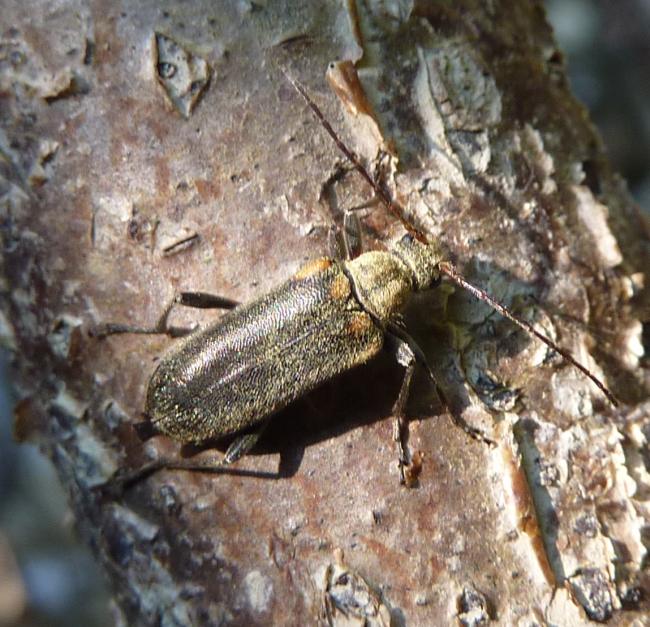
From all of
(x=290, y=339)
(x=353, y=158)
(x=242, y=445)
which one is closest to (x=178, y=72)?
(x=353, y=158)

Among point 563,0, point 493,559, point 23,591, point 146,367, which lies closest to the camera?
point 493,559

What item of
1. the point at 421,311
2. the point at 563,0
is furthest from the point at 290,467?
the point at 563,0

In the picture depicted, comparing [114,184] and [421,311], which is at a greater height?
[114,184]

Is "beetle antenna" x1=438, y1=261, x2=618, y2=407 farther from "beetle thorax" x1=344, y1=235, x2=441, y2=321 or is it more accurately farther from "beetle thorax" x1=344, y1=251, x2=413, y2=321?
"beetle thorax" x1=344, y1=251, x2=413, y2=321

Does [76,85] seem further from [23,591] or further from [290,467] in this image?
[23,591]

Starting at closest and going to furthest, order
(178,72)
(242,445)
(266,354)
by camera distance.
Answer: (178,72) → (242,445) → (266,354)

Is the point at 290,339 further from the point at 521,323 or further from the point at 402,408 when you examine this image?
the point at 521,323
